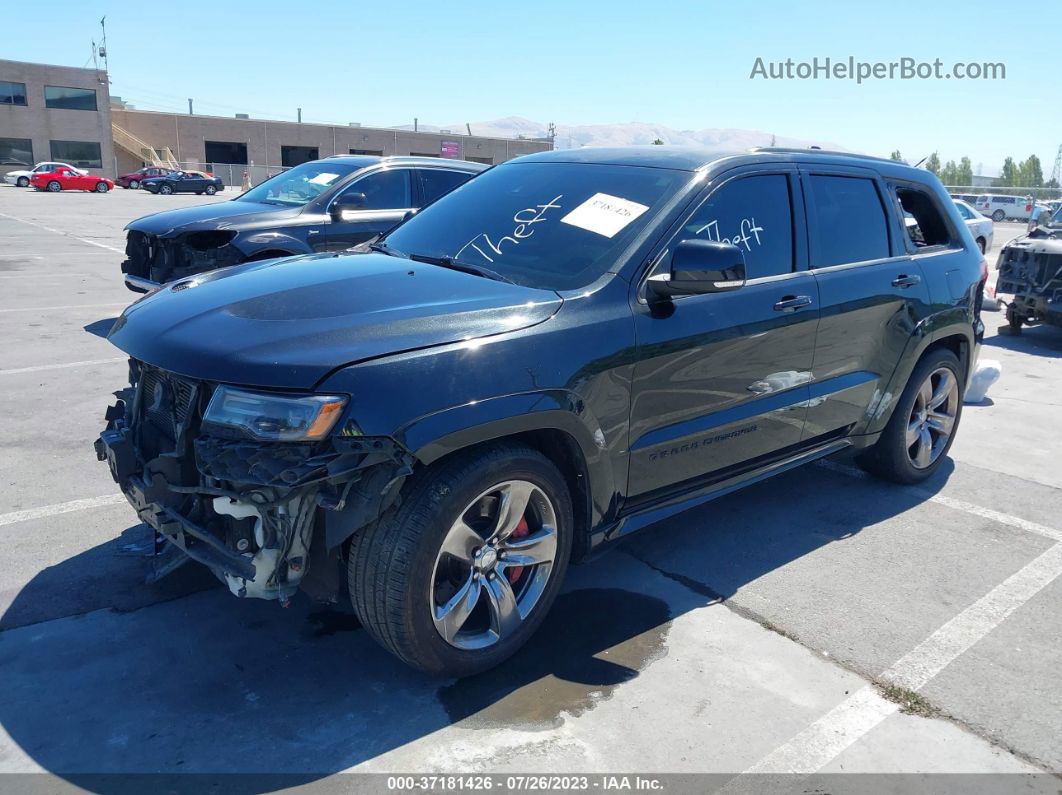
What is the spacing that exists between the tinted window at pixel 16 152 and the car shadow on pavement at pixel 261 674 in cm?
6039

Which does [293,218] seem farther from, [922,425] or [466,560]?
[466,560]

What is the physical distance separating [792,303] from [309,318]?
228 centimetres

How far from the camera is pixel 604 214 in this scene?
367 cm

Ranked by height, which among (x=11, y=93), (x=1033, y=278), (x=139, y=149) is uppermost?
(x=11, y=93)

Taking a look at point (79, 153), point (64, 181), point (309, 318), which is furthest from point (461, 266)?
point (79, 153)

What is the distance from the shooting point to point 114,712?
2.87m

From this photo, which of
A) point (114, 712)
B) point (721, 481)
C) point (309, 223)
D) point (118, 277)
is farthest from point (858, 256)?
point (118, 277)

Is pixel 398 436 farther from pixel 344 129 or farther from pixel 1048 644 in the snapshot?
pixel 344 129

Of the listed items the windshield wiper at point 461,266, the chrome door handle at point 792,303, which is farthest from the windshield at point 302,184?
the chrome door handle at point 792,303

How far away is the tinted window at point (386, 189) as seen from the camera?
898cm

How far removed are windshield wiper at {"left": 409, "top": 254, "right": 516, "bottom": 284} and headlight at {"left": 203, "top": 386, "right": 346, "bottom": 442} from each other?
1092 mm

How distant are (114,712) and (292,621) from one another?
77cm

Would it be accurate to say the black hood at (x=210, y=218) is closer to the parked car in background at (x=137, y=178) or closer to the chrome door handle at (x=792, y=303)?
the chrome door handle at (x=792, y=303)

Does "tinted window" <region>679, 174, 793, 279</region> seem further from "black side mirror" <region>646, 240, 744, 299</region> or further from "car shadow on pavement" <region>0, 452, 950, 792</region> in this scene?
"car shadow on pavement" <region>0, 452, 950, 792</region>
